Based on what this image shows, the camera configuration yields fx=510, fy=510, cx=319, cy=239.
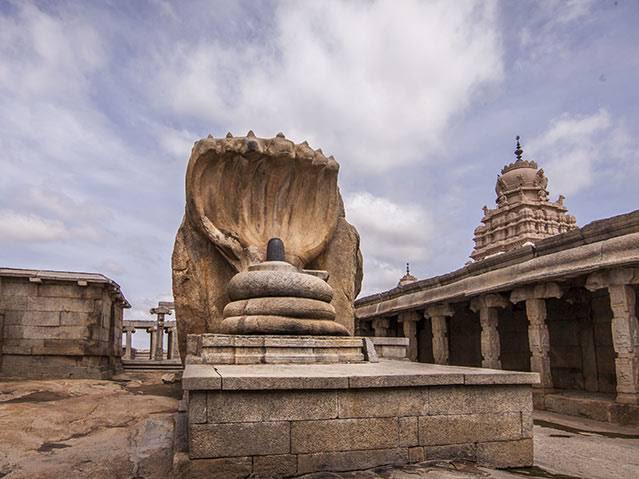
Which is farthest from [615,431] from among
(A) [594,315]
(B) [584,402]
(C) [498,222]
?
(C) [498,222]

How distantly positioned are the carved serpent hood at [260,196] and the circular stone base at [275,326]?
1540 millimetres

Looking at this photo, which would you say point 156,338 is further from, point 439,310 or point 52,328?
point 439,310

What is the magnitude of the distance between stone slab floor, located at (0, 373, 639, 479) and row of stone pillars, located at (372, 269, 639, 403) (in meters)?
1.00

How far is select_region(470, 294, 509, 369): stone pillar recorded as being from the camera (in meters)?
11.3

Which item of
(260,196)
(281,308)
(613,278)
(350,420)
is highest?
(260,196)

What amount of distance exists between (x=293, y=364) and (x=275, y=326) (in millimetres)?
745

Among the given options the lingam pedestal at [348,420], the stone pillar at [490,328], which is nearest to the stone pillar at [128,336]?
the stone pillar at [490,328]

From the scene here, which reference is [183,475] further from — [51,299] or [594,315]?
[51,299]

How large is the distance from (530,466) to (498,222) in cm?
2568

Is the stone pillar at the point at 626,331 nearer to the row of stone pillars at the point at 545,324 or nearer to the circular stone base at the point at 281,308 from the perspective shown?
the row of stone pillars at the point at 545,324

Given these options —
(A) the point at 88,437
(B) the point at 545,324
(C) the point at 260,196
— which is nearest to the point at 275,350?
(A) the point at 88,437

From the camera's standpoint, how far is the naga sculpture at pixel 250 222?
8359mm

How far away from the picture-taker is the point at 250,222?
8.80 metres

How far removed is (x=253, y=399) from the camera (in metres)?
4.18
